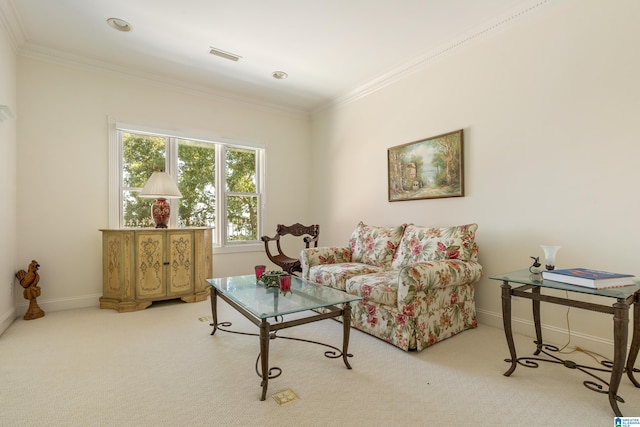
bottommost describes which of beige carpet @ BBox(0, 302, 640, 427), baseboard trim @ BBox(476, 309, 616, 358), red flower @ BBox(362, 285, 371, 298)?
beige carpet @ BBox(0, 302, 640, 427)

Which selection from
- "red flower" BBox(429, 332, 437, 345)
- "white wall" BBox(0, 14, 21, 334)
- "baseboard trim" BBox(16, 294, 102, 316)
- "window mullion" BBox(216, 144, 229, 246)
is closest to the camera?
"red flower" BBox(429, 332, 437, 345)

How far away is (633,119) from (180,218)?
4.40 m

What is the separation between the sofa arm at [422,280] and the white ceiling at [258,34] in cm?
212

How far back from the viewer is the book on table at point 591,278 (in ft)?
5.24

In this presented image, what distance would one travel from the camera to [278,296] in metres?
2.19

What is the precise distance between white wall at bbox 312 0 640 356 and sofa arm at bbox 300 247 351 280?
2.61ft

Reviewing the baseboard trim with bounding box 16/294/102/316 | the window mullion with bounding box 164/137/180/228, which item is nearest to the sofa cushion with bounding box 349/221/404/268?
the window mullion with bounding box 164/137/180/228

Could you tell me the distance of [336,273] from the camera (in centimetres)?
293

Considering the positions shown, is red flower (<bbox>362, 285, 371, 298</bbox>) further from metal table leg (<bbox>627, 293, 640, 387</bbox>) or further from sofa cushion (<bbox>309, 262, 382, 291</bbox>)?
metal table leg (<bbox>627, 293, 640, 387</bbox>)

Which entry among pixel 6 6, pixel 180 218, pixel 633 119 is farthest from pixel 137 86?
pixel 633 119

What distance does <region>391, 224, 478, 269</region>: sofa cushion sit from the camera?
2.65 meters

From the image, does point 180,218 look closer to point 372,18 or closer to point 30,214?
point 30,214

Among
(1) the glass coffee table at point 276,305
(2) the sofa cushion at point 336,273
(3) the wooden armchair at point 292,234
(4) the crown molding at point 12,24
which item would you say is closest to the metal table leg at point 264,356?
(1) the glass coffee table at point 276,305

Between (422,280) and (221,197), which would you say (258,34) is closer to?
(221,197)
